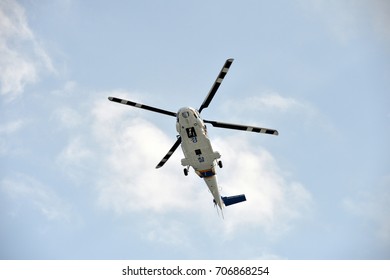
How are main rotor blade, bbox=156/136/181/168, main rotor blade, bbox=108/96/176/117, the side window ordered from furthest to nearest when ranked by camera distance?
main rotor blade, bbox=156/136/181/168, main rotor blade, bbox=108/96/176/117, the side window

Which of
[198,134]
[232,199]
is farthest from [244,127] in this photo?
[232,199]

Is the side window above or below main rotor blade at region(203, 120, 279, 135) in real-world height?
below

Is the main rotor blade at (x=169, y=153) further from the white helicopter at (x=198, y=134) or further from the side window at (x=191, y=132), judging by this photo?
the side window at (x=191, y=132)

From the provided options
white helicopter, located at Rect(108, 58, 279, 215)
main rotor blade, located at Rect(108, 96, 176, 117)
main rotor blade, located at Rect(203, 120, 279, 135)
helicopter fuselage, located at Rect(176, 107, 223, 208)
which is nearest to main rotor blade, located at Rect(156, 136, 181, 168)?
white helicopter, located at Rect(108, 58, 279, 215)

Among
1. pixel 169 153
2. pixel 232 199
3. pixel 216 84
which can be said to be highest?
pixel 216 84

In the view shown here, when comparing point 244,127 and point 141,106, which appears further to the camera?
point 244,127

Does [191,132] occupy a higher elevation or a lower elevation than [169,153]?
lower

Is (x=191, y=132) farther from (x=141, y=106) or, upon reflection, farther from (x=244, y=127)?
(x=141, y=106)

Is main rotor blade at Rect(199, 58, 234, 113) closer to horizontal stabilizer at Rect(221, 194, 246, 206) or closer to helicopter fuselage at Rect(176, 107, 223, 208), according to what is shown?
helicopter fuselage at Rect(176, 107, 223, 208)

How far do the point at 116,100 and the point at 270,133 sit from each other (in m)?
15.5

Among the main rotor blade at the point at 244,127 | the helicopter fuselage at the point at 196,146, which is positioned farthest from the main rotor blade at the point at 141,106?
the main rotor blade at the point at 244,127

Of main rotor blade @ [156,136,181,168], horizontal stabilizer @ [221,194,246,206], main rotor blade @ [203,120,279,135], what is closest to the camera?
main rotor blade @ [203,120,279,135]
